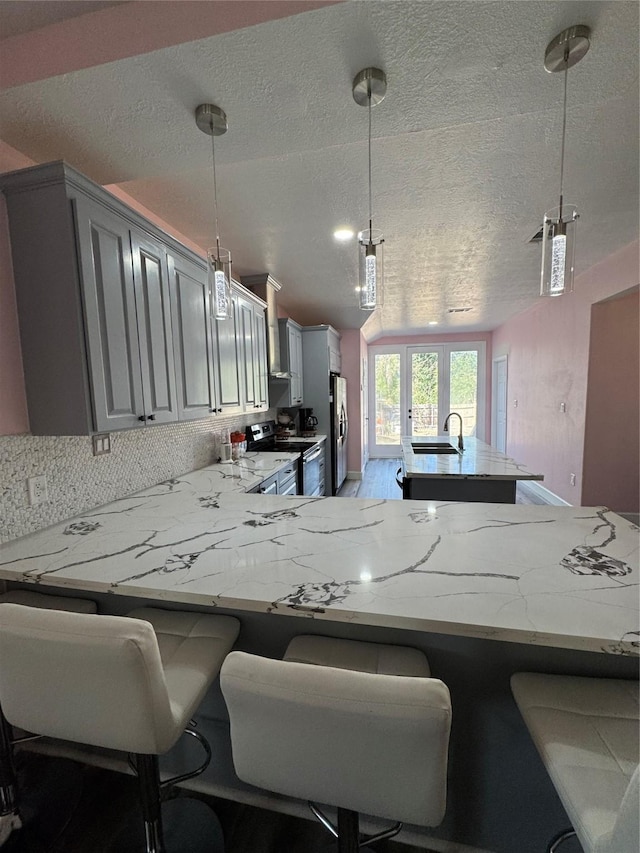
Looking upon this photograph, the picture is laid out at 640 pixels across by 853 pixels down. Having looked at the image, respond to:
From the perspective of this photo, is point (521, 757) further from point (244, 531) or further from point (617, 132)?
point (617, 132)

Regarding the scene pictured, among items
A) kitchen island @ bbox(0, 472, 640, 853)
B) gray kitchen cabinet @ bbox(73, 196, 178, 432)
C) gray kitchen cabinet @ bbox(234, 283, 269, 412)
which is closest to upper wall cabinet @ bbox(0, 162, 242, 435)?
gray kitchen cabinet @ bbox(73, 196, 178, 432)

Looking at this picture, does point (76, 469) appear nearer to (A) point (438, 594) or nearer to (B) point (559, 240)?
(A) point (438, 594)

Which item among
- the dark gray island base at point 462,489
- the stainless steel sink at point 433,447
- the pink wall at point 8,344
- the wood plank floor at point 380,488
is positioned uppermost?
the pink wall at point 8,344

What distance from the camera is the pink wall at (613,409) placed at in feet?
11.9

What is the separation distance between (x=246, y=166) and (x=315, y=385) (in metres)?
2.91

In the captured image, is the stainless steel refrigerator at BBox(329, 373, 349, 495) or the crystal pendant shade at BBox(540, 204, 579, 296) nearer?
the crystal pendant shade at BBox(540, 204, 579, 296)

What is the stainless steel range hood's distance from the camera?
3.46 m

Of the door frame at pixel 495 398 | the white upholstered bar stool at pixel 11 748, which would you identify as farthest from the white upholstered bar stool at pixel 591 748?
the door frame at pixel 495 398

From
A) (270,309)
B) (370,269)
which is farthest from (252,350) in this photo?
(370,269)

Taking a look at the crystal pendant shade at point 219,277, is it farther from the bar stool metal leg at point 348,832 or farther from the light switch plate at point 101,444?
the bar stool metal leg at point 348,832

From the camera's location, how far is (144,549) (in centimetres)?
126

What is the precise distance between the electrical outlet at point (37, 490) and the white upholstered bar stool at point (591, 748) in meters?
1.80

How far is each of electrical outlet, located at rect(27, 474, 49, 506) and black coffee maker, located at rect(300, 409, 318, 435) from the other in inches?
128

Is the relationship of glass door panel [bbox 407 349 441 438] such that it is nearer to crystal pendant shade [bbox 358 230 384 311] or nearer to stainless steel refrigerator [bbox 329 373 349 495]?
stainless steel refrigerator [bbox 329 373 349 495]
